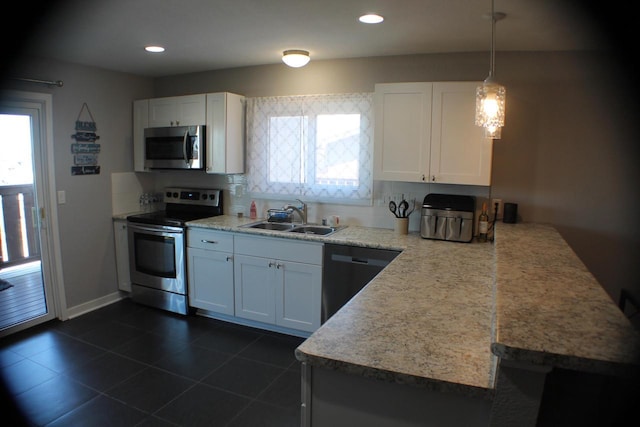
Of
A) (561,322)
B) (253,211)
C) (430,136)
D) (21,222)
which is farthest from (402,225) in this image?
(21,222)

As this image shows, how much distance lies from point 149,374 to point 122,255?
5.67ft

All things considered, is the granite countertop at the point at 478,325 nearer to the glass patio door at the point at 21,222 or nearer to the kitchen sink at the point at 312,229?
the kitchen sink at the point at 312,229

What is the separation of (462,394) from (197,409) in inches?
71.4

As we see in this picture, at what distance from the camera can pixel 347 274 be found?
2.99 meters

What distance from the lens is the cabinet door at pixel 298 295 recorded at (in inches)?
122

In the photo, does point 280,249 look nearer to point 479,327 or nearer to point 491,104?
point 491,104

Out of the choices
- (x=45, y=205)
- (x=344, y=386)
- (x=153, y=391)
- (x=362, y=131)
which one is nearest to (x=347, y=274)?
(x=362, y=131)

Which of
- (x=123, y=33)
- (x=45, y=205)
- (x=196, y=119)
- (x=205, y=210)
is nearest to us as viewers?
(x=123, y=33)

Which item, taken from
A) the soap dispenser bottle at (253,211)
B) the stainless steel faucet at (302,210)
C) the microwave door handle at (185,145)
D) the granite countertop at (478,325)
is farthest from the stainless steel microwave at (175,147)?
the granite countertop at (478,325)

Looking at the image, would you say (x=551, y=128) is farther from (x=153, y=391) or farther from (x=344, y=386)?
(x=153, y=391)

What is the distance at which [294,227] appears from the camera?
3.59 meters

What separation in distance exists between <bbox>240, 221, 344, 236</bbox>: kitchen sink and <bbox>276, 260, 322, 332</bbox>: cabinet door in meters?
0.43

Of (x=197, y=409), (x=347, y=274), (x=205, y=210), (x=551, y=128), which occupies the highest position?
(x=551, y=128)

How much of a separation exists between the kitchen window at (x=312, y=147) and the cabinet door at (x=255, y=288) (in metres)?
0.77
